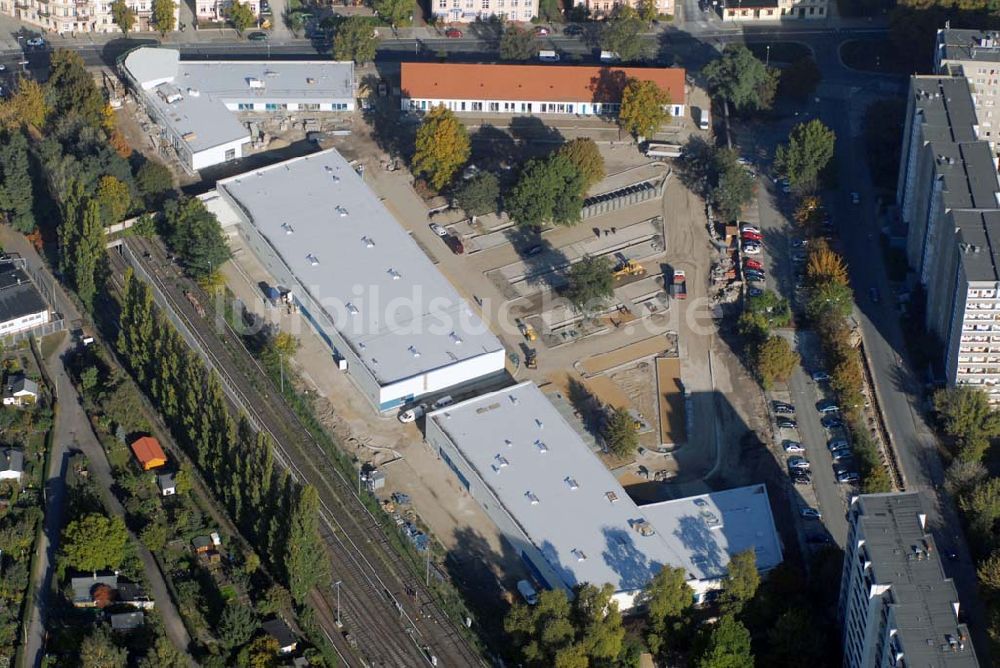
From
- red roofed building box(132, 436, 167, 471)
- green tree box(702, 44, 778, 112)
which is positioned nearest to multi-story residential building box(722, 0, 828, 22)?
green tree box(702, 44, 778, 112)

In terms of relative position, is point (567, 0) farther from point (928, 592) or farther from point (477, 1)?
point (928, 592)

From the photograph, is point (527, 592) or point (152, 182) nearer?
point (527, 592)

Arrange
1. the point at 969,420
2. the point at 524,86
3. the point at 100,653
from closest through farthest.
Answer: the point at 100,653, the point at 969,420, the point at 524,86

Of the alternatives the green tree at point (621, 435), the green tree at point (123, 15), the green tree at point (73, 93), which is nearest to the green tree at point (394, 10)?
the green tree at point (123, 15)

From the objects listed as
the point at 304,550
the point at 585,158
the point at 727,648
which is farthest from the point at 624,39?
the point at 727,648

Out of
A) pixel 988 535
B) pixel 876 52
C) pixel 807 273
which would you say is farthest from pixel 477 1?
pixel 988 535

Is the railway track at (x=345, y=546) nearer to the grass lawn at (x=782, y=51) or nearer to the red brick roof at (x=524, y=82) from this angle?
the red brick roof at (x=524, y=82)

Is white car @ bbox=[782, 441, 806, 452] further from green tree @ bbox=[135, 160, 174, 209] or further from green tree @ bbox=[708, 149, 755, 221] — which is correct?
green tree @ bbox=[135, 160, 174, 209]

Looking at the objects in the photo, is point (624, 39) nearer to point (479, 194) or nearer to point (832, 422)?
point (479, 194)
